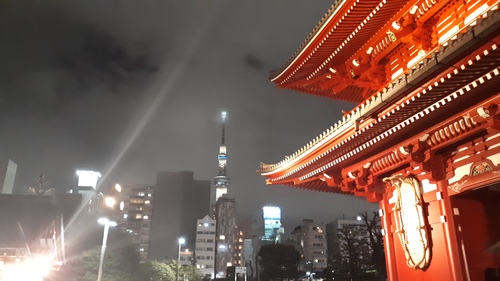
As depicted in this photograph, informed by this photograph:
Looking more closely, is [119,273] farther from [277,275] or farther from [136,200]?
[136,200]

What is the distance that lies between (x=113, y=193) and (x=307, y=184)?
335 inches

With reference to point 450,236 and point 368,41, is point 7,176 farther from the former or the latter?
point 450,236

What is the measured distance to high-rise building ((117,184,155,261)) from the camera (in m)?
105

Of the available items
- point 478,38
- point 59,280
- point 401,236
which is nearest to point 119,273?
point 59,280

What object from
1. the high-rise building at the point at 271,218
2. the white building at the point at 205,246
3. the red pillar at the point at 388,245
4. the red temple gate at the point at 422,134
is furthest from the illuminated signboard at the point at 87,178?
the high-rise building at the point at 271,218

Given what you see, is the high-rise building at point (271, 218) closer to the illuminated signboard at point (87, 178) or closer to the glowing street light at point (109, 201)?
the illuminated signboard at point (87, 178)

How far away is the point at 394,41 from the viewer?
39.8 feet

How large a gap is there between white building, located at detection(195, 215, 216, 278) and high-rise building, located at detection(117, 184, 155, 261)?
17.5 meters

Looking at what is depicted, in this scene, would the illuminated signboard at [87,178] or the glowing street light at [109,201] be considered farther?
the illuminated signboard at [87,178]

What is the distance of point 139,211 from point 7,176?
2280 inches

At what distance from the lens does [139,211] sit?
112062 mm

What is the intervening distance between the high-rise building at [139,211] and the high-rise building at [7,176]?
46566mm

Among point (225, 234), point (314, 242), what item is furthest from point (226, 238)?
point (314, 242)

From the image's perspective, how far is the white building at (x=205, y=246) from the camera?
91.3m
